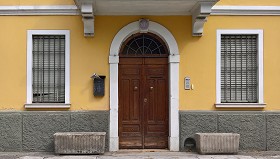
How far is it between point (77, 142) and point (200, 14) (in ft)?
14.8

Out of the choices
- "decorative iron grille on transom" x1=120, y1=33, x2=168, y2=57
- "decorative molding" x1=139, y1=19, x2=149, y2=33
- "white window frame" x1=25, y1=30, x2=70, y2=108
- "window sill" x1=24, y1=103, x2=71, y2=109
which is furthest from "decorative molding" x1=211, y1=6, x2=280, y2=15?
"window sill" x1=24, y1=103, x2=71, y2=109

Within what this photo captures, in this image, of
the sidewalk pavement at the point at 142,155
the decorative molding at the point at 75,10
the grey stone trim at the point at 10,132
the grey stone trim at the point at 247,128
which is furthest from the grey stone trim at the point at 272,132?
the grey stone trim at the point at 10,132

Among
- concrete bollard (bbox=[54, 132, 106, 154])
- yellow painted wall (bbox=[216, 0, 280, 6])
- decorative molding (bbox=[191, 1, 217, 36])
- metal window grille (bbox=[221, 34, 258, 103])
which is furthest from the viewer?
metal window grille (bbox=[221, 34, 258, 103])

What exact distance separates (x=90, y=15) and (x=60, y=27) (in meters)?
1.14

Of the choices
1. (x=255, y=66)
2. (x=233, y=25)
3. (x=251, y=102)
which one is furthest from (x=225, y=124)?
(x=233, y=25)

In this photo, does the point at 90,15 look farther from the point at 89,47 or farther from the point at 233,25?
the point at 233,25

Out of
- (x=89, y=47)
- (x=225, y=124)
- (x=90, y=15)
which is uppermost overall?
(x=90, y=15)

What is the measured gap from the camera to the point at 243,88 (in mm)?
12359

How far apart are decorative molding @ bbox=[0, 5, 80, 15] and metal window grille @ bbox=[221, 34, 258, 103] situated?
4203mm

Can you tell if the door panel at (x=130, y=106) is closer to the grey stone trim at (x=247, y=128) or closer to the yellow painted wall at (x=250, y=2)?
the grey stone trim at (x=247, y=128)

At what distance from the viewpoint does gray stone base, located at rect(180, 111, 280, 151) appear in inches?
476

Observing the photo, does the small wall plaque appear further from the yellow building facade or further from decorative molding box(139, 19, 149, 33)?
decorative molding box(139, 19, 149, 33)

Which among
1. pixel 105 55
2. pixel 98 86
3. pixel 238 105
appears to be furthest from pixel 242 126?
pixel 105 55

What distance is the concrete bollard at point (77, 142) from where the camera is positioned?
1145 centimetres
